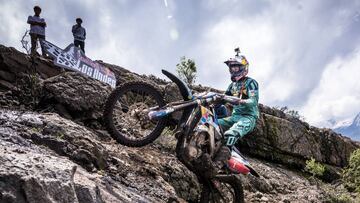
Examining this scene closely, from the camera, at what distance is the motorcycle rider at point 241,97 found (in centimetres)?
659

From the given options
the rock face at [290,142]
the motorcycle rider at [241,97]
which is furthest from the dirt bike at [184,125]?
the rock face at [290,142]

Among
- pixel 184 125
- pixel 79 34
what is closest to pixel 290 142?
pixel 79 34

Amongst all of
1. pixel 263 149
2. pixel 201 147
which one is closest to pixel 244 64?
pixel 201 147

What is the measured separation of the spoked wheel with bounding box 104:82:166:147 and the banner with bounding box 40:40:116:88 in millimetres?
5816

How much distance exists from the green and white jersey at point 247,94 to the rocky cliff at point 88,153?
84.9 inches

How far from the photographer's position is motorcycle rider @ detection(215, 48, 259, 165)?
6594mm

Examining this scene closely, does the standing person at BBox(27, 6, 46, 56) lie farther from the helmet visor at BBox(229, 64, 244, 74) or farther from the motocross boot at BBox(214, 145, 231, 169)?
the motocross boot at BBox(214, 145, 231, 169)

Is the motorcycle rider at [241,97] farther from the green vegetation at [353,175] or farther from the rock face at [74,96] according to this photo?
the green vegetation at [353,175]

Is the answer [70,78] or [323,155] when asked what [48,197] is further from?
[323,155]

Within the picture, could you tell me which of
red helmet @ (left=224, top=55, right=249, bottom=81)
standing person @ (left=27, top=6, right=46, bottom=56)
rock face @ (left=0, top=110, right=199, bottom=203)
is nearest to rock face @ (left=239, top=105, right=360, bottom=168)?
rock face @ (left=0, top=110, right=199, bottom=203)

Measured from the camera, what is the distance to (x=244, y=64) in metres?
7.07

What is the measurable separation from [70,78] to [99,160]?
149 inches

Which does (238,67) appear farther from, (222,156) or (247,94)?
(222,156)

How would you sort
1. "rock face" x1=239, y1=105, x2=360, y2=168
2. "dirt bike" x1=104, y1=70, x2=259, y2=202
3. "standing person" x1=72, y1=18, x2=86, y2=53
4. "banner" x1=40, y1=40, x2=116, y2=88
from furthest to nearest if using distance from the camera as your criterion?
"rock face" x1=239, y1=105, x2=360, y2=168 → "standing person" x1=72, y1=18, x2=86, y2=53 → "banner" x1=40, y1=40, x2=116, y2=88 → "dirt bike" x1=104, y1=70, x2=259, y2=202
